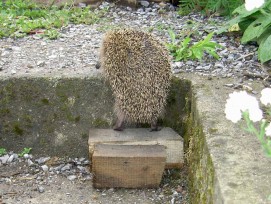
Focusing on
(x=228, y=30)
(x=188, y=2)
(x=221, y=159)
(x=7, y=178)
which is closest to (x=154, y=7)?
(x=188, y=2)

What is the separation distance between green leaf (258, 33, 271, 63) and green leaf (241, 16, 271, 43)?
0.13m

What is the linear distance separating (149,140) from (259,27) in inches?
51.6

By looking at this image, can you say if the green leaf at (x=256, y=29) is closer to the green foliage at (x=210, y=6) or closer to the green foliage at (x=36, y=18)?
the green foliage at (x=210, y=6)

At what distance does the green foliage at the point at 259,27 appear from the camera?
4395 mm


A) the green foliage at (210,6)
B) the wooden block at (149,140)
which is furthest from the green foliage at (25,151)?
the green foliage at (210,6)

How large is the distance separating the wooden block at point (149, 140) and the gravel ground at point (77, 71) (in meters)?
0.14

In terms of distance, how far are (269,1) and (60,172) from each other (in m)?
2.15

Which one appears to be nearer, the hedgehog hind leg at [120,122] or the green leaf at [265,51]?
the hedgehog hind leg at [120,122]

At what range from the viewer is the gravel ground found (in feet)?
13.4

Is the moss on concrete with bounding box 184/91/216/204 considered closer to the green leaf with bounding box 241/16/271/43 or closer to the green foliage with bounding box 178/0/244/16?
the green leaf with bounding box 241/16/271/43

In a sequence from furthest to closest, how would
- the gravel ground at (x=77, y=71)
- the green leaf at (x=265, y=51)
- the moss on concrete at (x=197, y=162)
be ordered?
the green leaf at (x=265, y=51) → the gravel ground at (x=77, y=71) → the moss on concrete at (x=197, y=162)

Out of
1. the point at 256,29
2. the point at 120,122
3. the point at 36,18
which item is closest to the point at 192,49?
the point at 256,29

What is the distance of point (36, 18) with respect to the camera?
5.68 metres

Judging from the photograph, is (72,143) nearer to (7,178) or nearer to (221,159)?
(7,178)
